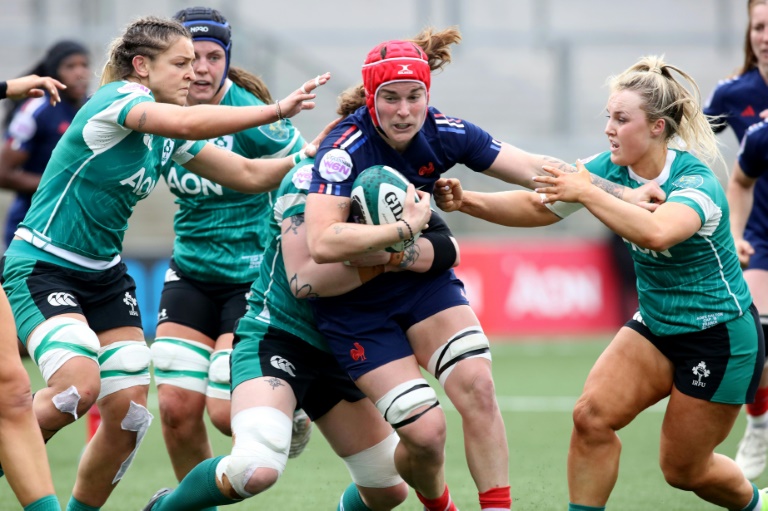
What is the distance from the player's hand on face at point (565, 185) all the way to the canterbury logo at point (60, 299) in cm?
207

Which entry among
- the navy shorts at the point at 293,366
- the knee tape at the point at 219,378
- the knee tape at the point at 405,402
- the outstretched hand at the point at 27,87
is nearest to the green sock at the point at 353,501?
the navy shorts at the point at 293,366

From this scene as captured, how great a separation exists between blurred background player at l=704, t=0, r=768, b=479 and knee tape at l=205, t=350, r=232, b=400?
2.99 meters

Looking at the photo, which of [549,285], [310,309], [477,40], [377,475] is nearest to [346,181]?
[310,309]

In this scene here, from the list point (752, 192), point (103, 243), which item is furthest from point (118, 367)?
point (752, 192)

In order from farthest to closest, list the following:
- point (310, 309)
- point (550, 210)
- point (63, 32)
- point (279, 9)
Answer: point (279, 9)
point (63, 32)
point (550, 210)
point (310, 309)

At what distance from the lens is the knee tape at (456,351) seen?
463 centimetres

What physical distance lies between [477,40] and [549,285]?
6.26 metres

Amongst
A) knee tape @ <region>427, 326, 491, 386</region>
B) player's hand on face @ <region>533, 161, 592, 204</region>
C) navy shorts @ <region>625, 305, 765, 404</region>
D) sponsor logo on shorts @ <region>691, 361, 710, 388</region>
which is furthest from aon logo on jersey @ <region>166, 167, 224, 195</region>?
sponsor logo on shorts @ <region>691, 361, 710, 388</region>

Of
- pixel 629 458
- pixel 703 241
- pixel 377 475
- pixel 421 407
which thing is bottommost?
pixel 629 458

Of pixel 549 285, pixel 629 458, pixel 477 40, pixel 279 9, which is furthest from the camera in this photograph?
pixel 279 9

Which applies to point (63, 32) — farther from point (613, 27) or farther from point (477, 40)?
point (613, 27)

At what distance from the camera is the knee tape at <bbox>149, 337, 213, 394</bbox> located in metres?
5.75

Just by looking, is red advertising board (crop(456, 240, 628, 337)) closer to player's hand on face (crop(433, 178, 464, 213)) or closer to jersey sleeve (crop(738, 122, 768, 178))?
jersey sleeve (crop(738, 122, 768, 178))

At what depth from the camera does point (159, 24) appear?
16.7ft
